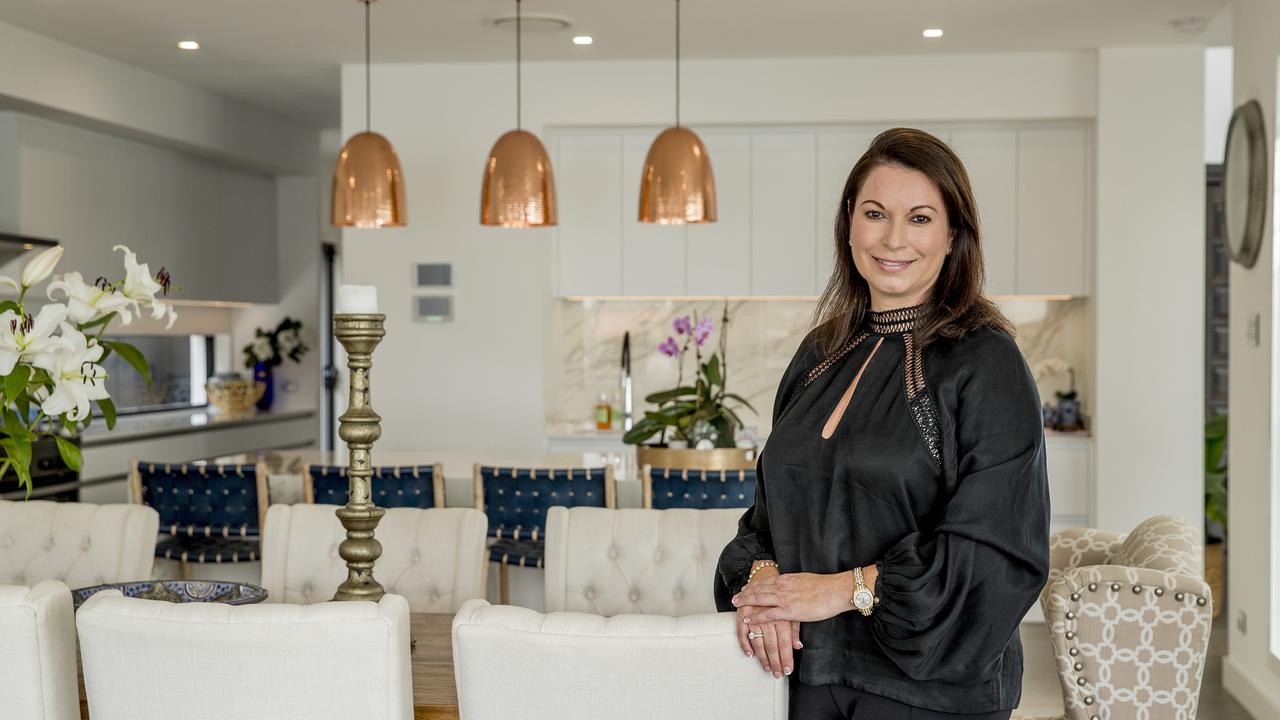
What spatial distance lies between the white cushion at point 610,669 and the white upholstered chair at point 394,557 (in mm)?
1229

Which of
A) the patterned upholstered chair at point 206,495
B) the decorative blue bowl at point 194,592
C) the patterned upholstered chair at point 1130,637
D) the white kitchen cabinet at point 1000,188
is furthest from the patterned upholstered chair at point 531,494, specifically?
the white kitchen cabinet at point 1000,188

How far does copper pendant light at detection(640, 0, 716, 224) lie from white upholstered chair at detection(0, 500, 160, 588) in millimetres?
2026

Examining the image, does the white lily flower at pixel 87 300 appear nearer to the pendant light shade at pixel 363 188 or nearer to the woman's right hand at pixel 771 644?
the woman's right hand at pixel 771 644

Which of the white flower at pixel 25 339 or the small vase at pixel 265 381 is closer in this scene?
the white flower at pixel 25 339

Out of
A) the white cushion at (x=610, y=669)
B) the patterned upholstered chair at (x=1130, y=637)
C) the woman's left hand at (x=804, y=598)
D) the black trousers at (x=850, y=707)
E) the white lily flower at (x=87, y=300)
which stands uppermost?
the white lily flower at (x=87, y=300)

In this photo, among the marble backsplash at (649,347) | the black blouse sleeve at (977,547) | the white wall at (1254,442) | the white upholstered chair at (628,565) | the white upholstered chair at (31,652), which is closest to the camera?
the black blouse sleeve at (977,547)

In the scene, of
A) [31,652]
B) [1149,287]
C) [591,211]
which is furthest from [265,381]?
[31,652]

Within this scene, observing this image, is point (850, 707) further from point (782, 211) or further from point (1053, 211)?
point (1053, 211)

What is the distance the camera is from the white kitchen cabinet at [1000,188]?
5.87 meters

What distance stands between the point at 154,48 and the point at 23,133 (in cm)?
70

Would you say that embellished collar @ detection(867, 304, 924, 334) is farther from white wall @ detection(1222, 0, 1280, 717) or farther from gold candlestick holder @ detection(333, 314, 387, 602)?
white wall @ detection(1222, 0, 1280, 717)

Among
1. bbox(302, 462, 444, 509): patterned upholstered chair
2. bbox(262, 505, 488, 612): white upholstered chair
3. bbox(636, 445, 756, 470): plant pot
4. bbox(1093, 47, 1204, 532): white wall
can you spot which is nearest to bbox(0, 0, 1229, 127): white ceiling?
bbox(1093, 47, 1204, 532): white wall

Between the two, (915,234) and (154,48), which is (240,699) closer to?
(915,234)

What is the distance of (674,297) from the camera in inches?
241
